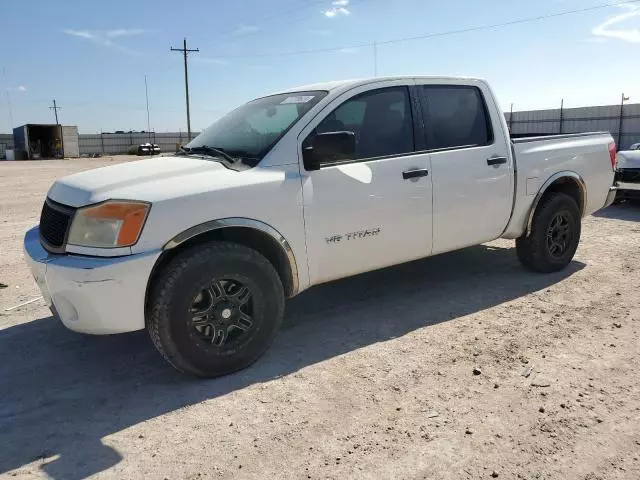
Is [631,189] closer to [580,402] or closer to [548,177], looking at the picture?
[548,177]

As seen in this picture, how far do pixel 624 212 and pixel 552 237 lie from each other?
16.6 ft

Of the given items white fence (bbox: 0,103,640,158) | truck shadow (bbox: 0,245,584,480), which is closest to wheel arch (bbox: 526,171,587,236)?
truck shadow (bbox: 0,245,584,480)

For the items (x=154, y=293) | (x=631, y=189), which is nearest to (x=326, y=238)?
(x=154, y=293)

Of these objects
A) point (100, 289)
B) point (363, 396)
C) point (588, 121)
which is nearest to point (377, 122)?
point (363, 396)

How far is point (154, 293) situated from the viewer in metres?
3.34

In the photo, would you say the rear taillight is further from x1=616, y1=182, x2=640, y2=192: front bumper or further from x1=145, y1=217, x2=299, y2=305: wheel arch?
x1=145, y1=217, x2=299, y2=305: wheel arch

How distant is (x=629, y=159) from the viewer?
9594 mm

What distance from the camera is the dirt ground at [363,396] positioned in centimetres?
269

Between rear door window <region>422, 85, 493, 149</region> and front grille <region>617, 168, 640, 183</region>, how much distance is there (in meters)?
5.90

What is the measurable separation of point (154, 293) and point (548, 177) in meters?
3.99

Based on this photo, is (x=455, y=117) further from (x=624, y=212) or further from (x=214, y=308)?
(x=624, y=212)

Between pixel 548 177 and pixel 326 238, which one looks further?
pixel 548 177

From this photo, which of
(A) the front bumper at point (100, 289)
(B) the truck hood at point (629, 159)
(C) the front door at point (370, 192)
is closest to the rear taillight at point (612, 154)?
(C) the front door at point (370, 192)

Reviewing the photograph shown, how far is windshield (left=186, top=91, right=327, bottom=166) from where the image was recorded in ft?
12.9
